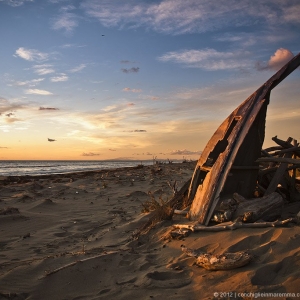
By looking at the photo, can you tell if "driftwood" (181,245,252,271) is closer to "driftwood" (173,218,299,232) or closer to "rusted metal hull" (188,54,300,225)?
"driftwood" (173,218,299,232)

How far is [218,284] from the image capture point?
11.5 ft

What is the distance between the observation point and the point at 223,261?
12.4 feet

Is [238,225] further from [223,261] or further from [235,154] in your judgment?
[235,154]

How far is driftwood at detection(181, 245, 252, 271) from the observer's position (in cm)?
373

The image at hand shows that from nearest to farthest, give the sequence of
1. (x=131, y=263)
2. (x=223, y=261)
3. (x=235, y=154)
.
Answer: (x=223, y=261) → (x=131, y=263) → (x=235, y=154)

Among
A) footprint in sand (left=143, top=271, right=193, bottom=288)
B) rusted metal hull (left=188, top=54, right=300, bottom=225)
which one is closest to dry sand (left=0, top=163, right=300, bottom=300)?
footprint in sand (left=143, top=271, right=193, bottom=288)

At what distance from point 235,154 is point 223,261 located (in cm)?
230

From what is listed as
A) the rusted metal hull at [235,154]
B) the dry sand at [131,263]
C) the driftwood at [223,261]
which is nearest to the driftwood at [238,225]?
the dry sand at [131,263]

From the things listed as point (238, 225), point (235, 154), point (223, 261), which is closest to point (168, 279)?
point (223, 261)

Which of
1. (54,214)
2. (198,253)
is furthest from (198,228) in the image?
(54,214)

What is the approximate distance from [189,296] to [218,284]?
362 millimetres

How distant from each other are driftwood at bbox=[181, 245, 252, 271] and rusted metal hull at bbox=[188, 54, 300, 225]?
128 centimetres

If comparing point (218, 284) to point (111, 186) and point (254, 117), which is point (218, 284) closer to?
point (254, 117)

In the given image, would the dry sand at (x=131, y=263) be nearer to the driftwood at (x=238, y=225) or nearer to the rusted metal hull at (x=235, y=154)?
the driftwood at (x=238, y=225)
